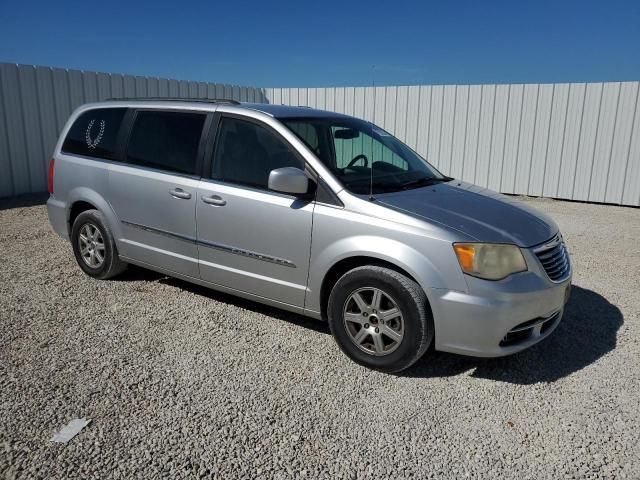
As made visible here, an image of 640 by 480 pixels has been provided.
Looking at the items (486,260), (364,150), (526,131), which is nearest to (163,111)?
(364,150)

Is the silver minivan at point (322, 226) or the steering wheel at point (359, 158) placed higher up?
the steering wheel at point (359, 158)

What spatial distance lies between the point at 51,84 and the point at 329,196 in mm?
8773

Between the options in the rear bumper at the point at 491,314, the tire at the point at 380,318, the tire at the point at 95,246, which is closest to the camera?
the rear bumper at the point at 491,314

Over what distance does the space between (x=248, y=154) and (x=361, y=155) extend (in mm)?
920

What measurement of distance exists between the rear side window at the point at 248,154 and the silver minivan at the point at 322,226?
1cm

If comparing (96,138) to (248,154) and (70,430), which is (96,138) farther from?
(70,430)

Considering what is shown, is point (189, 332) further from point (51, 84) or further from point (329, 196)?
point (51, 84)

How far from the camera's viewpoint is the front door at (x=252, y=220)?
3646 millimetres

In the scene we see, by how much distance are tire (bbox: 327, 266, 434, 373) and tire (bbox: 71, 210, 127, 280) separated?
254cm

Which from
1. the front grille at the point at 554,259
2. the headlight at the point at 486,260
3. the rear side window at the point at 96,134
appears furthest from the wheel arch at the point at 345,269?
the rear side window at the point at 96,134

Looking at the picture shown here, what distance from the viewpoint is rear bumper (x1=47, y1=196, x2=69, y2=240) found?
519 centimetres

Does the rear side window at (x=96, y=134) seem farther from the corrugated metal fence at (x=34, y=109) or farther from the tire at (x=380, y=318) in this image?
the corrugated metal fence at (x=34, y=109)

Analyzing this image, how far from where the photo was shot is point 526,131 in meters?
11.2

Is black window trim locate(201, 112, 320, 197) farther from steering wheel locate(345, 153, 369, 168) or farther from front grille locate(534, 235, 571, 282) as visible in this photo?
front grille locate(534, 235, 571, 282)
